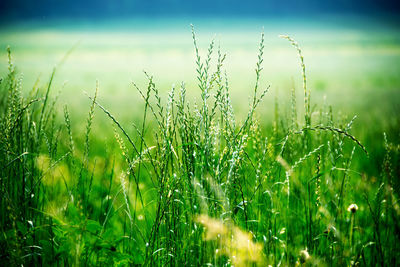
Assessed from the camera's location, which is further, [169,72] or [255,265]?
[169,72]

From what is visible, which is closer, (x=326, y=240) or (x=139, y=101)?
(x=326, y=240)

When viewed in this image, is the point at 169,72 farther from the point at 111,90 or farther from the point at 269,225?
the point at 269,225

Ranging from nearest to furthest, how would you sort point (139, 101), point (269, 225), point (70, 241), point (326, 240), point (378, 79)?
point (70, 241)
point (269, 225)
point (326, 240)
point (139, 101)
point (378, 79)

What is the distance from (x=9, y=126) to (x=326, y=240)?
5.11 feet

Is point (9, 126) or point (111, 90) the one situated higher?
point (9, 126)

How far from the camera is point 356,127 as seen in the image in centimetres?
454

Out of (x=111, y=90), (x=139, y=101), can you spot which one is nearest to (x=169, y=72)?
(x=111, y=90)

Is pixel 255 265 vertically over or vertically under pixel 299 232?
over

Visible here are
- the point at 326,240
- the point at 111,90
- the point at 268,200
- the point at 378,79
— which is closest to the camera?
the point at 326,240

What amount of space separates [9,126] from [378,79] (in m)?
10.3

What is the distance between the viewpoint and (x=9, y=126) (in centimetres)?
141

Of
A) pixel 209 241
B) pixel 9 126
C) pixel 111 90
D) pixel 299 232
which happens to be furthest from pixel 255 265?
pixel 111 90

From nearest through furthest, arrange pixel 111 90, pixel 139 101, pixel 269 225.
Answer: pixel 269 225
pixel 139 101
pixel 111 90

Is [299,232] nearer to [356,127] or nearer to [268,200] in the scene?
[268,200]
